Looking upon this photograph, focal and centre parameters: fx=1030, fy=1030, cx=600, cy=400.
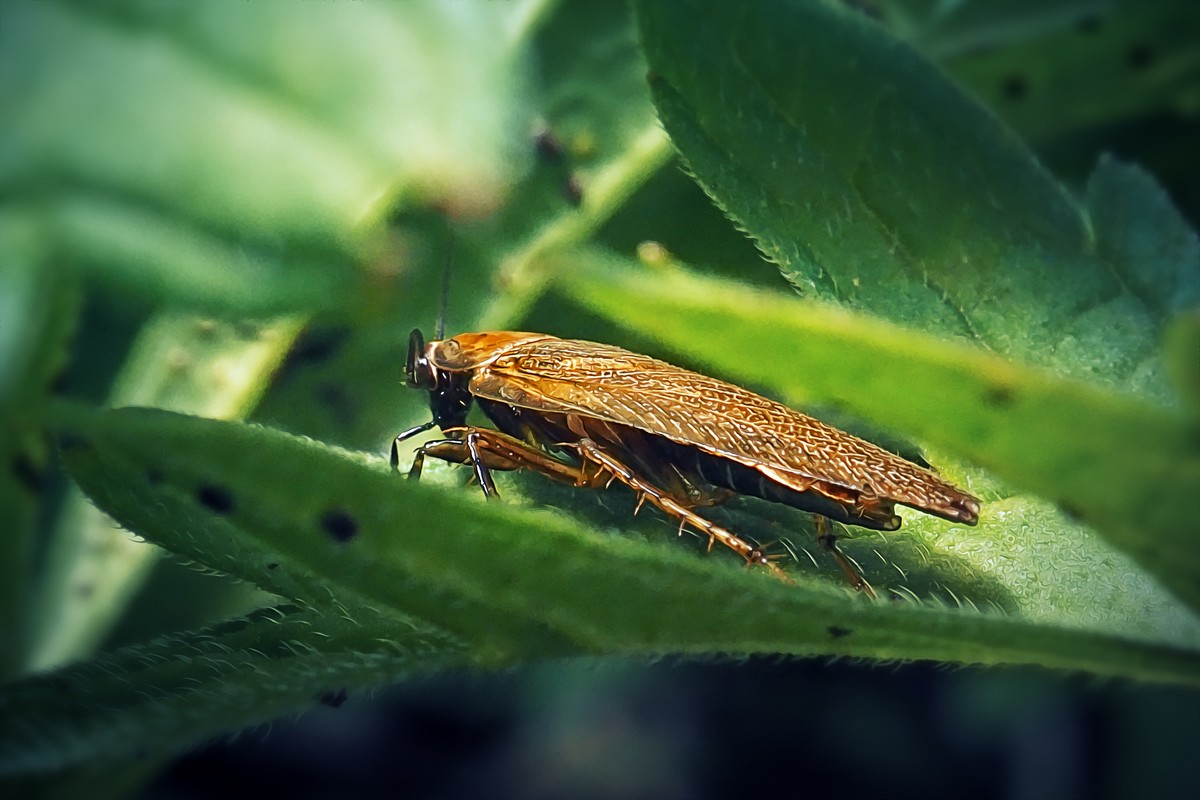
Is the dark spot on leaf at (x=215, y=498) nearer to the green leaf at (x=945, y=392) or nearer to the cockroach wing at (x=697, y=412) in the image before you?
the green leaf at (x=945, y=392)

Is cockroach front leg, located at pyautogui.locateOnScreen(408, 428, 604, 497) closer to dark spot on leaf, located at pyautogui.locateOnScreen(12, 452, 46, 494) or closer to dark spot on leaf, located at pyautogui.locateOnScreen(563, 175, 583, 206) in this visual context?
dark spot on leaf, located at pyautogui.locateOnScreen(563, 175, 583, 206)

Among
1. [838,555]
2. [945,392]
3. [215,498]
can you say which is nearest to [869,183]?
[838,555]

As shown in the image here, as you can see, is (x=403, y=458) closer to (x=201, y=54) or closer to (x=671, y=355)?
(x=671, y=355)

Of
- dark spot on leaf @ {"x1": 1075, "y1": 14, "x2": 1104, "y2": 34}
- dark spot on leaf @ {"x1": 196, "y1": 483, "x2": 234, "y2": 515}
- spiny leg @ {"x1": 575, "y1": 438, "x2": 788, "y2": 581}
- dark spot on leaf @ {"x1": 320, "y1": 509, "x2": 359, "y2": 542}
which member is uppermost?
dark spot on leaf @ {"x1": 1075, "y1": 14, "x2": 1104, "y2": 34}

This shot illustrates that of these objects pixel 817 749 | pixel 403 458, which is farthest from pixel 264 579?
pixel 817 749

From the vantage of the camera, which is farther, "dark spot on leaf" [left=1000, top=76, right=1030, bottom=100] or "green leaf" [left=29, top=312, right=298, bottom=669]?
"dark spot on leaf" [left=1000, top=76, right=1030, bottom=100]

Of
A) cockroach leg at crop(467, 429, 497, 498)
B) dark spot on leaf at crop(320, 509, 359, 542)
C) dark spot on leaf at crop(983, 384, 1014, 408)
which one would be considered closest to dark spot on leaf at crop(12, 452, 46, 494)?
cockroach leg at crop(467, 429, 497, 498)
